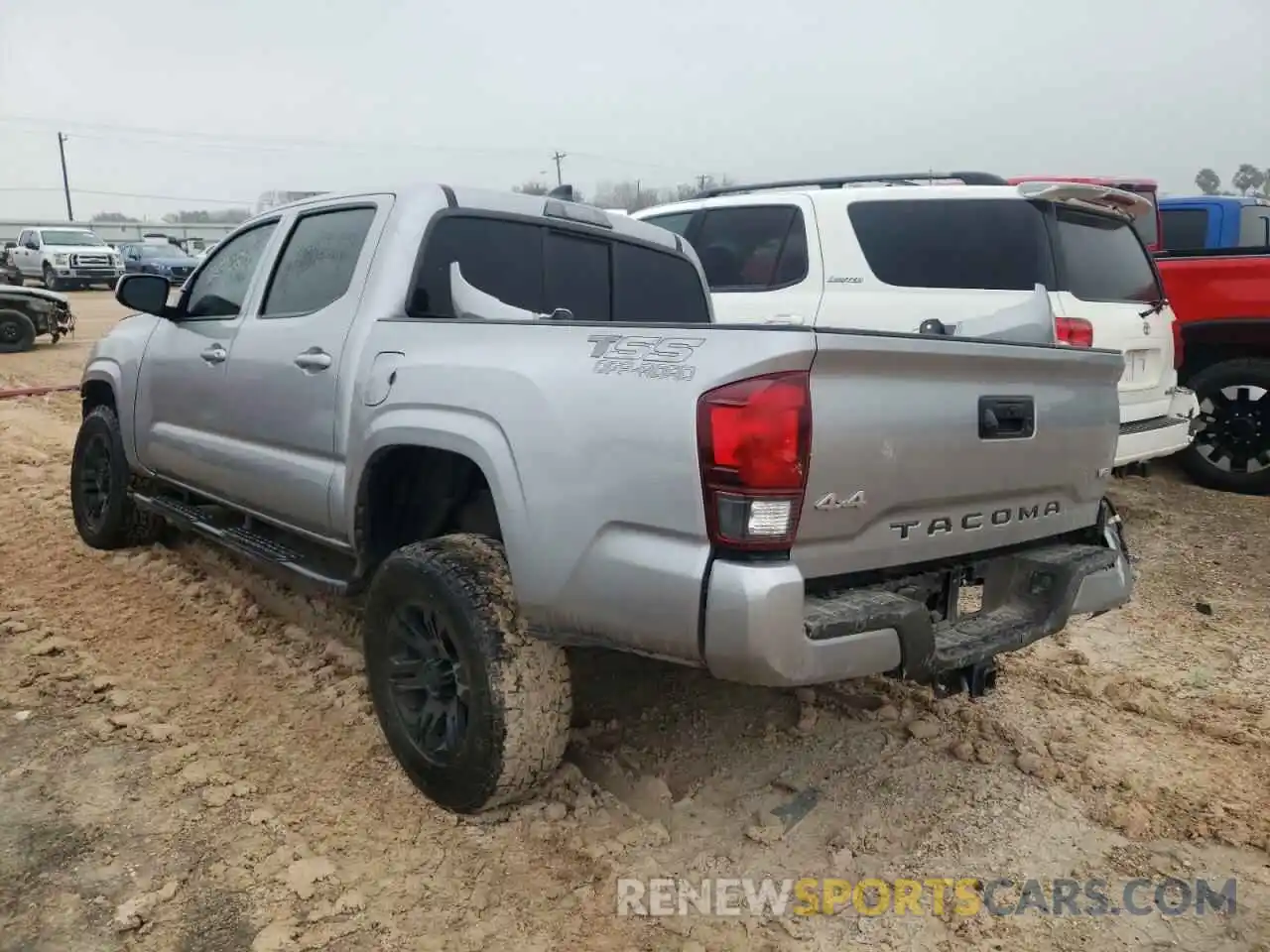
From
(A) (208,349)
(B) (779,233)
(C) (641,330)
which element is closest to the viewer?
(C) (641,330)

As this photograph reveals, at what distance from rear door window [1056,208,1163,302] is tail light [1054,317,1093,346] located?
0.23 metres

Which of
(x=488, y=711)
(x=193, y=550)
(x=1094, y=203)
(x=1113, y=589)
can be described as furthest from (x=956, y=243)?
(x=193, y=550)

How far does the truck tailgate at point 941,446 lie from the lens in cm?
228

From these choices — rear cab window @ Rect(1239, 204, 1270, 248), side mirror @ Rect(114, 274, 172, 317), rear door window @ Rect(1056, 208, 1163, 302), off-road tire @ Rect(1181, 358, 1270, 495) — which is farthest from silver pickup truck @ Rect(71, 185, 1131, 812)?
rear cab window @ Rect(1239, 204, 1270, 248)

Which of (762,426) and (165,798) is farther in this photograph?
(165,798)

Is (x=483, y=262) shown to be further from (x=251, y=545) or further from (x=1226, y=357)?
(x=1226, y=357)

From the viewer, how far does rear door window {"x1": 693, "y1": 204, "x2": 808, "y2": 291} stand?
238 inches

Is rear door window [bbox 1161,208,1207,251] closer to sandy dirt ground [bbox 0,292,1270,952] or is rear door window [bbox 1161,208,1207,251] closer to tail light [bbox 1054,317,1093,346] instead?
tail light [bbox 1054,317,1093,346]

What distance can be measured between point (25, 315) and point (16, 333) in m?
0.33

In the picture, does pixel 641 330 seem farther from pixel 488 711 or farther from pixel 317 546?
pixel 317 546

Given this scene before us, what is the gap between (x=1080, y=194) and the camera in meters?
5.30

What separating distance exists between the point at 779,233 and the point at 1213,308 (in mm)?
3144

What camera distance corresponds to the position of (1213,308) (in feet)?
21.8

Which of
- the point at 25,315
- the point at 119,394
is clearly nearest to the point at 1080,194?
the point at 119,394
